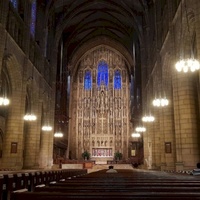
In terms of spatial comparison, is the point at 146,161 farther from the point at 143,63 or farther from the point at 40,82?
the point at 40,82

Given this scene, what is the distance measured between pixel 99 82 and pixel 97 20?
1122cm

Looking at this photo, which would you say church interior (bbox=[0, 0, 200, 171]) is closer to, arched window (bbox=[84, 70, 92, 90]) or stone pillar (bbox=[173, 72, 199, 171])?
stone pillar (bbox=[173, 72, 199, 171])

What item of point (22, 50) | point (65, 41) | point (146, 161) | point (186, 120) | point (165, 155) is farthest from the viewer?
point (65, 41)

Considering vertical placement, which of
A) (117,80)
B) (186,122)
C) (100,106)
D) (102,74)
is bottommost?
(186,122)

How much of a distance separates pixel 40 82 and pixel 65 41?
45.4 ft

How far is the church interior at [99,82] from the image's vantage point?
48.0ft

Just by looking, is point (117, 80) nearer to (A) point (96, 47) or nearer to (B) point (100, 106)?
(B) point (100, 106)

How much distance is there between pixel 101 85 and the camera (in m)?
45.6

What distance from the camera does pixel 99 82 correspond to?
151ft

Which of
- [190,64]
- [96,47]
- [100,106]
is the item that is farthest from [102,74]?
[190,64]

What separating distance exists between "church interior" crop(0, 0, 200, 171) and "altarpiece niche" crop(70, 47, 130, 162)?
6.2 inches

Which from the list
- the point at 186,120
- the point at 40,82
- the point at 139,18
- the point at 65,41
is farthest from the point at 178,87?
the point at 65,41

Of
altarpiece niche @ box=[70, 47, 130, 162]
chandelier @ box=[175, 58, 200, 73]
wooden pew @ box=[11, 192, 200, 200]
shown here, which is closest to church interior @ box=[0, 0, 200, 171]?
chandelier @ box=[175, 58, 200, 73]

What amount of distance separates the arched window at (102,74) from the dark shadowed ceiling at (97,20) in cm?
561
